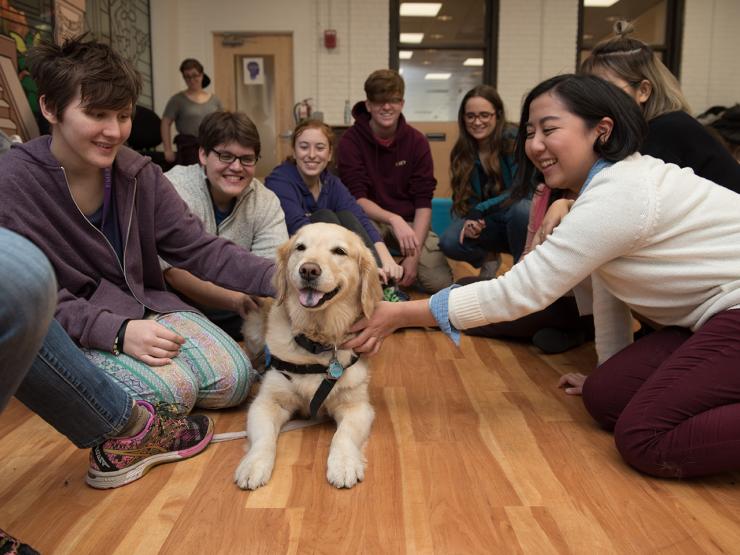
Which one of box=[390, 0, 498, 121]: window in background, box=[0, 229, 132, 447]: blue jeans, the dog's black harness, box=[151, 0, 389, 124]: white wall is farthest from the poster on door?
box=[0, 229, 132, 447]: blue jeans

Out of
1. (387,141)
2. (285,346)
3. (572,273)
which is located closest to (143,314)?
(285,346)

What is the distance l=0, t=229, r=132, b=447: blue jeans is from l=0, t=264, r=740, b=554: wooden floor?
0.71ft

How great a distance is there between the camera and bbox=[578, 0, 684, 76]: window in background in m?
8.40

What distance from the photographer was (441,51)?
27.7ft

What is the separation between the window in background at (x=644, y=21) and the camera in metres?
8.40

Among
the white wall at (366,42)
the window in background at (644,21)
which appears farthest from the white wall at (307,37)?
the window in background at (644,21)

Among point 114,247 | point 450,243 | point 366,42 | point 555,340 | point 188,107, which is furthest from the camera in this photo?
point 366,42

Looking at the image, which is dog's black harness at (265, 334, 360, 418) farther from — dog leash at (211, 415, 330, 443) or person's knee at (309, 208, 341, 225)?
person's knee at (309, 208, 341, 225)

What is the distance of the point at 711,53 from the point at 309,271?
876 centimetres

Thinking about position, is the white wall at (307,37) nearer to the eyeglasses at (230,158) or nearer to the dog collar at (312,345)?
the eyeglasses at (230,158)

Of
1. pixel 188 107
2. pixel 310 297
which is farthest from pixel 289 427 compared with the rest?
pixel 188 107

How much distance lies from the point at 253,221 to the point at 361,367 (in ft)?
3.51

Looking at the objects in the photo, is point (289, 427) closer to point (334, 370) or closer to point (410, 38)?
point (334, 370)

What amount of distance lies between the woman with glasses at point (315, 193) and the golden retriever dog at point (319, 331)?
1146mm
